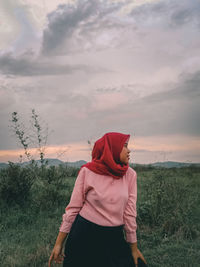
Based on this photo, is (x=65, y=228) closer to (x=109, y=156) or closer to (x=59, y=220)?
(x=109, y=156)

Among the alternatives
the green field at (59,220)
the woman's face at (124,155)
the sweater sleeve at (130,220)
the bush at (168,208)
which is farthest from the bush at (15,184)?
the woman's face at (124,155)

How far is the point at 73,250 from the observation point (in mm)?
2283

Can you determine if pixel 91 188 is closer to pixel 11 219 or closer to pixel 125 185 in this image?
pixel 125 185

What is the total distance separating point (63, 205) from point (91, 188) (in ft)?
18.4

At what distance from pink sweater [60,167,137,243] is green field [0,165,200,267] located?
2.14 m

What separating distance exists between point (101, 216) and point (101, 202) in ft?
0.41

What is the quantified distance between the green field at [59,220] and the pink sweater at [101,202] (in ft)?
7.03

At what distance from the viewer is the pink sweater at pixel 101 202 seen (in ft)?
7.36

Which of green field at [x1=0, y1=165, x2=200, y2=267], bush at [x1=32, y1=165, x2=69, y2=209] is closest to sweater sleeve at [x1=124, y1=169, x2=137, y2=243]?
green field at [x1=0, y1=165, x2=200, y2=267]

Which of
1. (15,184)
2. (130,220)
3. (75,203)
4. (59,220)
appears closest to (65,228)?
(75,203)

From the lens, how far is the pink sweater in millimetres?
2244

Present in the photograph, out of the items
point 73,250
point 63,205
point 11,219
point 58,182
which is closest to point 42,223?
point 11,219

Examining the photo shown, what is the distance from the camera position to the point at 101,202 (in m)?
2.24

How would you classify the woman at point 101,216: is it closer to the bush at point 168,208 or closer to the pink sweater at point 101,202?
the pink sweater at point 101,202
